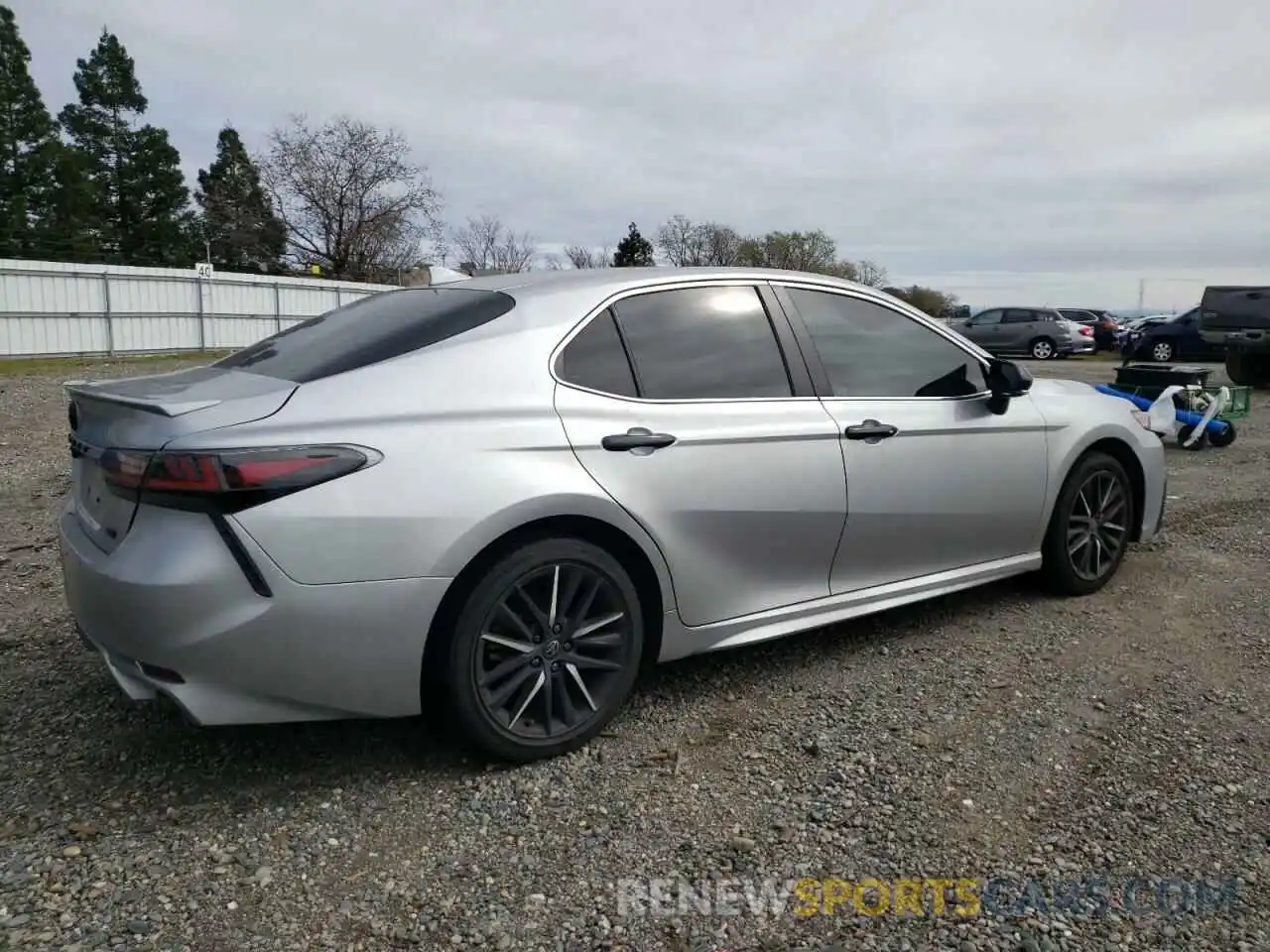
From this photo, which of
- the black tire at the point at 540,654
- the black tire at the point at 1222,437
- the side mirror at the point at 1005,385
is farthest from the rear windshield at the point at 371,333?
the black tire at the point at 1222,437

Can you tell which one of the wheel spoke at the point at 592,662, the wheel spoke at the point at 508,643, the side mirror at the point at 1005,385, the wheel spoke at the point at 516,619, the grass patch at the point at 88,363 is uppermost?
the side mirror at the point at 1005,385

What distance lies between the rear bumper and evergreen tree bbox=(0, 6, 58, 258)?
46.4 meters

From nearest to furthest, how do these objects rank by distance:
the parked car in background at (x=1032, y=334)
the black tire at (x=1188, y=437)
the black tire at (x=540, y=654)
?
the black tire at (x=540, y=654) < the black tire at (x=1188, y=437) < the parked car in background at (x=1032, y=334)

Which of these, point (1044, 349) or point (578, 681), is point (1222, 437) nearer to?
point (578, 681)

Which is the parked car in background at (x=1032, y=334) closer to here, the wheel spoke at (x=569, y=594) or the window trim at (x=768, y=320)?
the window trim at (x=768, y=320)

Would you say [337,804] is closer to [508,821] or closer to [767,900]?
[508,821]

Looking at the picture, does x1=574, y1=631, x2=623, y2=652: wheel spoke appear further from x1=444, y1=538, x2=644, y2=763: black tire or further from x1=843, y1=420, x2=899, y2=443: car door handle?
x1=843, y1=420, x2=899, y2=443: car door handle

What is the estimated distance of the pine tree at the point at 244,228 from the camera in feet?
142

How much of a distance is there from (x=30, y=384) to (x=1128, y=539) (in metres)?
13.6

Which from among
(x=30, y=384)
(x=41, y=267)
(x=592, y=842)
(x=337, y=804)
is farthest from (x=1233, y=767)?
(x=41, y=267)

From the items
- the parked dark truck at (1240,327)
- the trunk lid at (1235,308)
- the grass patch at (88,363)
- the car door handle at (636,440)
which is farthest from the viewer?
the grass patch at (88,363)

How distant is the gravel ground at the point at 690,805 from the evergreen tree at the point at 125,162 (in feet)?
164

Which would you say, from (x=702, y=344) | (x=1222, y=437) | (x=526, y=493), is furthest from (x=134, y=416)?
(x=1222, y=437)

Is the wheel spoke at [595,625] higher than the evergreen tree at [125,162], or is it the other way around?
the evergreen tree at [125,162]
